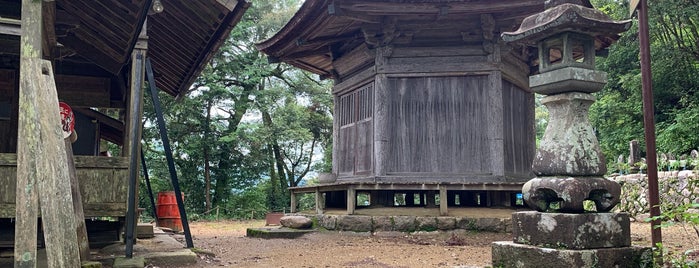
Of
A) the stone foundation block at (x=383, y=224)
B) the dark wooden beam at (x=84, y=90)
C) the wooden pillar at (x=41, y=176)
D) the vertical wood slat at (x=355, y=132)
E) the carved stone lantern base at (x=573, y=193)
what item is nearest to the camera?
the wooden pillar at (x=41, y=176)

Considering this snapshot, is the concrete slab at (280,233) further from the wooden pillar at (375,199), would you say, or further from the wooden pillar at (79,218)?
the wooden pillar at (79,218)

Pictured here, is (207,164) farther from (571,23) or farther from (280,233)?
(571,23)

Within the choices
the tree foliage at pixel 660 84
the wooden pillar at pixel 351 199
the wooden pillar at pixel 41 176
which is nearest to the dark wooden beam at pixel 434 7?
the wooden pillar at pixel 351 199

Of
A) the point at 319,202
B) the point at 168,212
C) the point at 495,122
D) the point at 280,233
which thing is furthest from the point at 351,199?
the point at 168,212

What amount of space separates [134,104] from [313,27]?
4.58m

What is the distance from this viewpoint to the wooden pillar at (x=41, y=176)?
12.0 ft

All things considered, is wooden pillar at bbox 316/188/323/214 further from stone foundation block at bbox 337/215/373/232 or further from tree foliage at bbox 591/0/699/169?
tree foliage at bbox 591/0/699/169

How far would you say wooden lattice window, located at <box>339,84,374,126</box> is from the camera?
432 inches

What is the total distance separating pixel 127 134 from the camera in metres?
8.37

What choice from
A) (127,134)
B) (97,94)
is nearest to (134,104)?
(127,134)

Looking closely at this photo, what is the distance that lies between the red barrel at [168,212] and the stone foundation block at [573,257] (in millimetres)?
9854

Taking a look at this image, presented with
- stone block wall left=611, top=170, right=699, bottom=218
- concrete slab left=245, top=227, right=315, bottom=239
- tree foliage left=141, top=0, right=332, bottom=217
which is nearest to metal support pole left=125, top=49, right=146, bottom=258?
concrete slab left=245, top=227, right=315, bottom=239

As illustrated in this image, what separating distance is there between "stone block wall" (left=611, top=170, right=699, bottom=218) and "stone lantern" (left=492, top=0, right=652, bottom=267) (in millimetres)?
7495

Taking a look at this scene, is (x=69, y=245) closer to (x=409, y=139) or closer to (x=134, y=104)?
(x=134, y=104)
